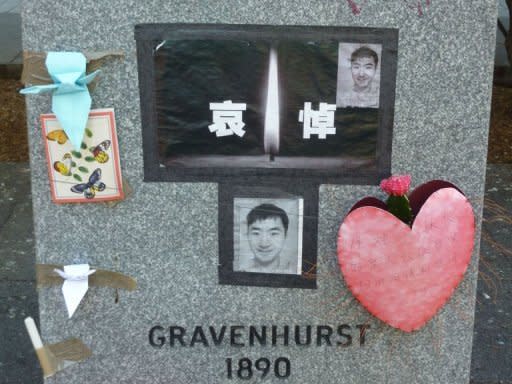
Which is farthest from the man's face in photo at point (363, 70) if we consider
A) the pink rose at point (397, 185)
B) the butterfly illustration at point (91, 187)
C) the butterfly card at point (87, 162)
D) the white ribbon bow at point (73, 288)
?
the white ribbon bow at point (73, 288)

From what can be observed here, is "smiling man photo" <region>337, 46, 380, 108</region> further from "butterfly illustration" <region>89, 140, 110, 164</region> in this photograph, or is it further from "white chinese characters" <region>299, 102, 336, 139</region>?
"butterfly illustration" <region>89, 140, 110, 164</region>

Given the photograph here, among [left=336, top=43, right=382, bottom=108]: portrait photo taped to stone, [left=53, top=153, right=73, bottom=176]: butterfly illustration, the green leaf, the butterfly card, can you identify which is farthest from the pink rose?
[left=53, top=153, right=73, bottom=176]: butterfly illustration

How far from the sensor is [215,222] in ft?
7.71

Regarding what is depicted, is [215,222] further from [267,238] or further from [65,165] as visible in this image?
[65,165]

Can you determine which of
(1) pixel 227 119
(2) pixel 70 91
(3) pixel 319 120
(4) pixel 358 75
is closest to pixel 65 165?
(2) pixel 70 91

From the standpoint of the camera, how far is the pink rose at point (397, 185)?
2129mm

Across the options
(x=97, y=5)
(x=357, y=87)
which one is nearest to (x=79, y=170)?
(x=97, y=5)

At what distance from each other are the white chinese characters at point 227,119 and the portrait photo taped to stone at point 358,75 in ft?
0.95

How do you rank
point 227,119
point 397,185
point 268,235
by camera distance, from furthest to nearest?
point 268,235
point 227,119
point 397,185

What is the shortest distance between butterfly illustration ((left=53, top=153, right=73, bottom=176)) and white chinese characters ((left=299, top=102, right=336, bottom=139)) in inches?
27.9

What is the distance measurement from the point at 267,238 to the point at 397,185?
455mm

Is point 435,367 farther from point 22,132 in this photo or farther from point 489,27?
point 22,132

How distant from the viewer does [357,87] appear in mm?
2189

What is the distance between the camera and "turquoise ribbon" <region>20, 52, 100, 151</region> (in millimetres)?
2162
